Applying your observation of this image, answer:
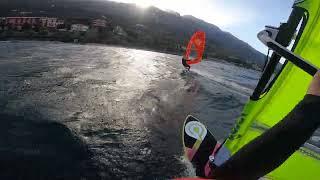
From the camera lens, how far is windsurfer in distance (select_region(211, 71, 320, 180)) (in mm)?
2650

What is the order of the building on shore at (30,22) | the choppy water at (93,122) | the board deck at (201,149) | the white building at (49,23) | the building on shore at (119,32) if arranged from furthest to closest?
the building on shore at (119,32) → the white building at (49,23) → the building on shore at (30,22) → the choppy water at (93,122) → the board deck at (201,149)

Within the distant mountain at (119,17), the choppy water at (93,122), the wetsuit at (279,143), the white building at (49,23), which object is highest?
the wetsuit at (279,143)

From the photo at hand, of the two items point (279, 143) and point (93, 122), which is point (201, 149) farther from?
point (93, 122)

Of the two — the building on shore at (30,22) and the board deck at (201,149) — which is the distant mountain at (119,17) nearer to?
the building on shore at (30,22)

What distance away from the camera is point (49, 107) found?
9125 millimetres

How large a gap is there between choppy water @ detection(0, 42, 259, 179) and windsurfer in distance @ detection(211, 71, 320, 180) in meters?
3.21

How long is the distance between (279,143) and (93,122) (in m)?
6.18

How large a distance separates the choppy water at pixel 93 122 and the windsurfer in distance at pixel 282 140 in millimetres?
3211

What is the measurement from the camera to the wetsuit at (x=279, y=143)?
2648 mm

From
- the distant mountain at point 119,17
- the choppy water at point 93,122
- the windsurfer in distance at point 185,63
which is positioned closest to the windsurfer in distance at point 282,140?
the choppy water at point 93,122

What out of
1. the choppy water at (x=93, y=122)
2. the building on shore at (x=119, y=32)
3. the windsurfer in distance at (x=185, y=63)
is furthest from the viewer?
the building on shore at (x=119, y=32)

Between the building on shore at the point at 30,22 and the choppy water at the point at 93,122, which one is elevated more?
the choppy water at the point at 93,122

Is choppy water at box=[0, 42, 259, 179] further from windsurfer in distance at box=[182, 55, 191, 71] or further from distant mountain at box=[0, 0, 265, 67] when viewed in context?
distant mountain at box=[0, 0, 265, 67]

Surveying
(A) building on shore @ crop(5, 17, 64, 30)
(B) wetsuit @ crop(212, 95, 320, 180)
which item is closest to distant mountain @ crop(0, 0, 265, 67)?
(A) building on shore @ crop(5, 17, 64, 30)
